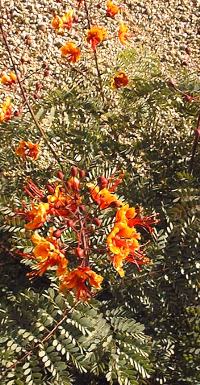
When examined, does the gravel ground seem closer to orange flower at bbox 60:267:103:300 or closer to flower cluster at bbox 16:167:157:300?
flower cluster at bbox 16:167:157:300

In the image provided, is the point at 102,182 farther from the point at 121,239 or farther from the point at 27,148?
the point at 27,148

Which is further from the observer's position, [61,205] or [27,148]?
[27,148]

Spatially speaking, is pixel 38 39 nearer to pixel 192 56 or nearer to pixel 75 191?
pixel 192 56

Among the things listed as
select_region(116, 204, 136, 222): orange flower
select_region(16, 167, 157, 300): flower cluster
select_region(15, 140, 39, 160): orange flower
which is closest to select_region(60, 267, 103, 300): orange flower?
select_region(16, 167, 157, 300): flower cluster

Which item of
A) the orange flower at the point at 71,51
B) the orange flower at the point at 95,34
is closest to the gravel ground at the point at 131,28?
the orange flower at the point at 71,51

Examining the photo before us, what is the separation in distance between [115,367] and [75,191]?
0.62 meters

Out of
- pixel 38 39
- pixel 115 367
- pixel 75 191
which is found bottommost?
pixel 115 367

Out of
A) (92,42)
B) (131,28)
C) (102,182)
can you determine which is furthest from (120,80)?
(131,28)

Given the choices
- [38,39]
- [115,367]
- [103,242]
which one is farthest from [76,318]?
[38,39]

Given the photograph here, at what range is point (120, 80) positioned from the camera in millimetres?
2699

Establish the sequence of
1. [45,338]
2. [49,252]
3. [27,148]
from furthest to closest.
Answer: [27,148] → [45,338] → [49,252]

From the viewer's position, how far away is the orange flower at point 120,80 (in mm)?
2689

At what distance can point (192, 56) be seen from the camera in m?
4.20

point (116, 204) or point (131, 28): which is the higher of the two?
point (131, 28)
